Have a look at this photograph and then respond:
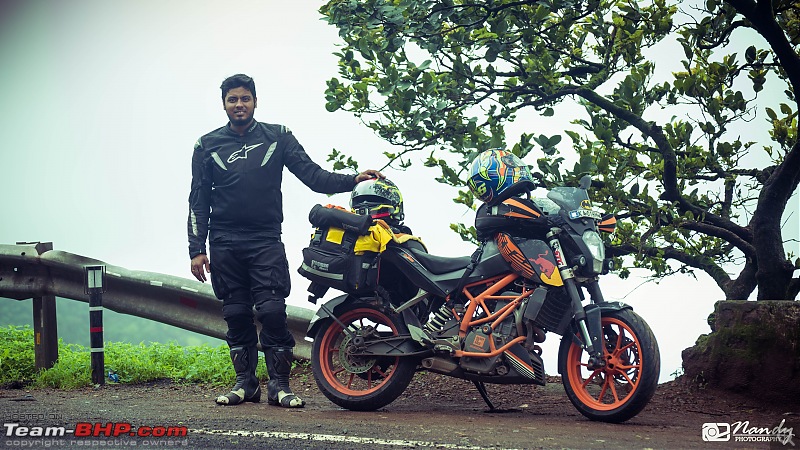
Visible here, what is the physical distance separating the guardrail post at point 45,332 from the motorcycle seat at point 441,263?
4371 mm

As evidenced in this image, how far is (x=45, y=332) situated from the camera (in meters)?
9.45

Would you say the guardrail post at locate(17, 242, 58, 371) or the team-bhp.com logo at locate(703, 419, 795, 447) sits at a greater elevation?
the guardrail post at locate(17, 242, 58, 371)

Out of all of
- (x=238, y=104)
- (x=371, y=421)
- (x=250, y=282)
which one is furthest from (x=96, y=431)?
(x=238, y=104)

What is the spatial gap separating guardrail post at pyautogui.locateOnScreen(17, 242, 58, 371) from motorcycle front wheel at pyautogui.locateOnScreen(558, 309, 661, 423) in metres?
5.49

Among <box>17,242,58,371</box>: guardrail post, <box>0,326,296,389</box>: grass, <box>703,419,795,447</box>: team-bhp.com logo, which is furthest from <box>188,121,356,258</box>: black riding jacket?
<box>703,419,795,447</box>: team-bhp.com logo

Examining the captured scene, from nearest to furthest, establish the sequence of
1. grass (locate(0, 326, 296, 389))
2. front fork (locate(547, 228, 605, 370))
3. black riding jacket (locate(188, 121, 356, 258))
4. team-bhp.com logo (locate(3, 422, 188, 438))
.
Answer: team-bhp.com logo (locate(3, 422, 188, 438)), front fork (locate(547, 228, 605, 370)), black riding jacket (locate(188, 121, 356, 258)), grass (locate(0, 326, 296, 389))

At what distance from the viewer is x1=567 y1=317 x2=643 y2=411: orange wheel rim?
21.1 ft

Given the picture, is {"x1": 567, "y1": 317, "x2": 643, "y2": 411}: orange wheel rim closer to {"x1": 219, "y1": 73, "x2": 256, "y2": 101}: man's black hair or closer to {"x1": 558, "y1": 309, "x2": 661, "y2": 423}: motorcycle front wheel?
{"x1": 558, "y1": 309, "x2": 661, "y2": 423}: motorcycle front wheel

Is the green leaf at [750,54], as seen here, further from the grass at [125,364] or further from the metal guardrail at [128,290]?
the grass at [125,364]

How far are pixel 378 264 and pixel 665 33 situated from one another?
360 centimetres

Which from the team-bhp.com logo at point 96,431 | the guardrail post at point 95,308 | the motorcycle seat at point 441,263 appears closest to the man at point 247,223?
the motorcycle seat at point 441,263

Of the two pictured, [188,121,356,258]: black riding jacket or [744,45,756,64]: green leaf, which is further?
[744,45,756,64]: green leaf

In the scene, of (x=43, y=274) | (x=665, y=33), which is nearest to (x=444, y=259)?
(x=665, y=33)

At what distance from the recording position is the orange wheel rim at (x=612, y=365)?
21.1 feet
